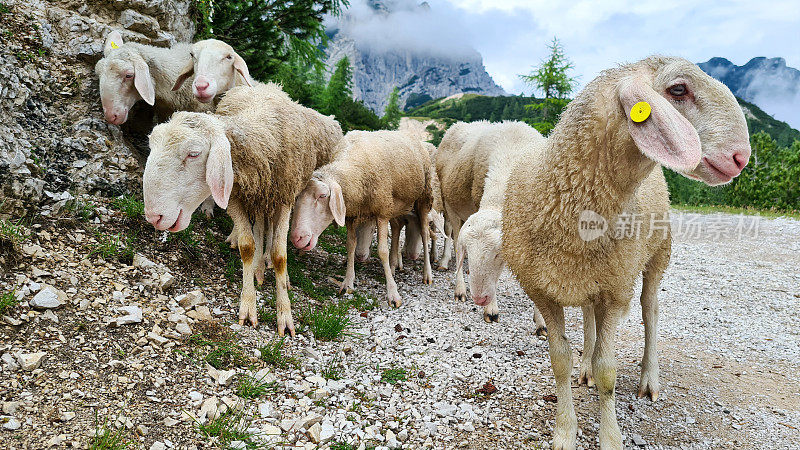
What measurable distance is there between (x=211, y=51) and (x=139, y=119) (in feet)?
4.85

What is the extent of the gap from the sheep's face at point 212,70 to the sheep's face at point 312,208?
1.56 metres

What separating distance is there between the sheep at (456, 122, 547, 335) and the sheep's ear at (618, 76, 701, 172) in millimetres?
1363

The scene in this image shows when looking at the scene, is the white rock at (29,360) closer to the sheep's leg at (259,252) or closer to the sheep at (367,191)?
the sheep's leg at (259,252)

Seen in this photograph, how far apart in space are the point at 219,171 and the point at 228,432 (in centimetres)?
187

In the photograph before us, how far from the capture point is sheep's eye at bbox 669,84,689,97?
7.41 feet

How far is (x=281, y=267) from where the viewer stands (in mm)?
4355

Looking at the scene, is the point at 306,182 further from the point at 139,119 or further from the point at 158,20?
the point at 158,20

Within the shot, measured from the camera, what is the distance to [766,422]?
11.7 feet

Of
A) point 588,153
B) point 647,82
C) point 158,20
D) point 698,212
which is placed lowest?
point 698,212

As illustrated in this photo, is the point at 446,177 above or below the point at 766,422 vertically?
above

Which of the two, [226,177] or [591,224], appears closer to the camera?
[591,224]

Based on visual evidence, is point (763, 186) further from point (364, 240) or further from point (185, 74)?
point (185, 74)

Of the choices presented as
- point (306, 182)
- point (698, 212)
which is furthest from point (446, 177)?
point (698, 212)

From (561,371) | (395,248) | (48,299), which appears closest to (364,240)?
(395,248)
